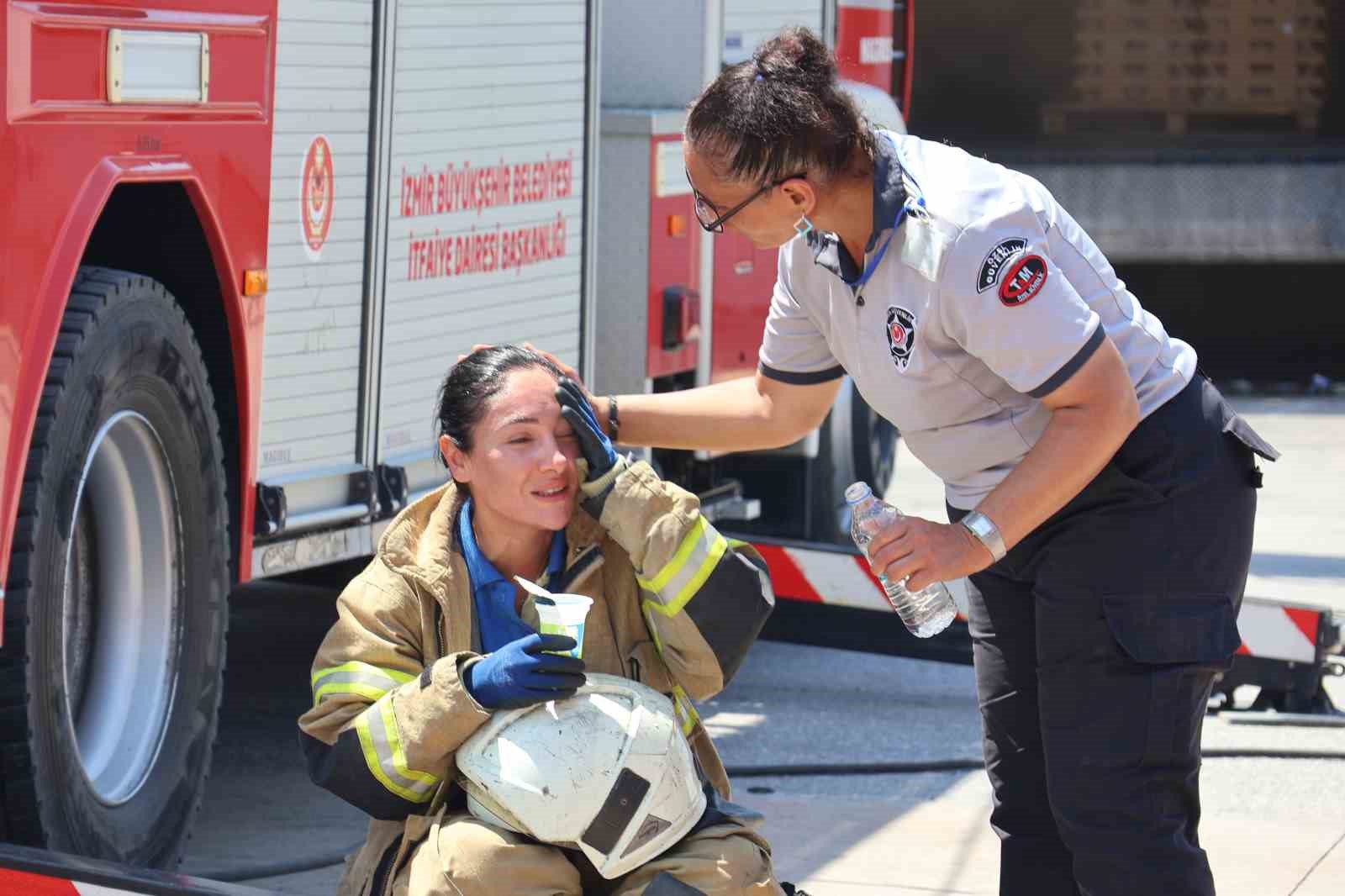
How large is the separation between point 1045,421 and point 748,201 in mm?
534

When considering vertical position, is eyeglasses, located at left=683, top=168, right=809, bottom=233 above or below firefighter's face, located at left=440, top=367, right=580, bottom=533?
above

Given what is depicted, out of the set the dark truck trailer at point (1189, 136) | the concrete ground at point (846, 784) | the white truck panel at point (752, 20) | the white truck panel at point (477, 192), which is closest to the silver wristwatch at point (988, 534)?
the concrete ground at point (846, 784)

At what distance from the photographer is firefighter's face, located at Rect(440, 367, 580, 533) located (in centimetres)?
325

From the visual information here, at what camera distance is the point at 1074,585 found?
319 cm

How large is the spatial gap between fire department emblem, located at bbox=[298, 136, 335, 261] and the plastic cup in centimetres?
193

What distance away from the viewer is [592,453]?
10.6 feet

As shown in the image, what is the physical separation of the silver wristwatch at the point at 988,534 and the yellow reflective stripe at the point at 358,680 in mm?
814

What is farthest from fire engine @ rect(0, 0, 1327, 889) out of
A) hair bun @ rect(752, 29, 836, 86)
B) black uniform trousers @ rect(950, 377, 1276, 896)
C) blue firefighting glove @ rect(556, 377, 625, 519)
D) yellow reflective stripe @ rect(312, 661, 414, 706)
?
black uniform trousers @ rect(950, 377, 1276, 896)

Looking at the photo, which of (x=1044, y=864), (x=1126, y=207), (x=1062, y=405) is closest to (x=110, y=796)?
(x=1044, y=864)

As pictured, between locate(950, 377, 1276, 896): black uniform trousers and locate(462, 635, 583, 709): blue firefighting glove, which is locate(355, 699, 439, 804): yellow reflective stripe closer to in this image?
A: locate(462, 635, 583, 709): blue firefighting glove

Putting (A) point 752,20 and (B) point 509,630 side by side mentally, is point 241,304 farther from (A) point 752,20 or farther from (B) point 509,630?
(A) point 752,20

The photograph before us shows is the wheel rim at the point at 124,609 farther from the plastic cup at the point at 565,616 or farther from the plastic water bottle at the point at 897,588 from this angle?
the plastic water bottle at the point at 897,588

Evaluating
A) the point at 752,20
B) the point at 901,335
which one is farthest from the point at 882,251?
the point at 752,20

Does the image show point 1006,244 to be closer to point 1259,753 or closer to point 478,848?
point 478,848
